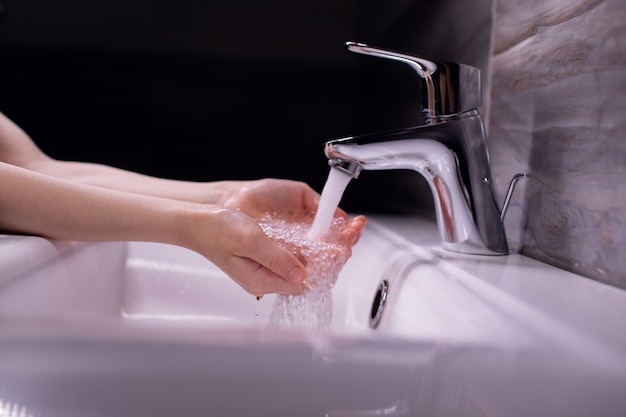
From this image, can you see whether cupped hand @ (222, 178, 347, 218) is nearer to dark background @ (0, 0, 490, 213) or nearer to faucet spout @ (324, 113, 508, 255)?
faucet spout @ (324, 113, 508, 255)

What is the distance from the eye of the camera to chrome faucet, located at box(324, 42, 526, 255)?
0.55 meters

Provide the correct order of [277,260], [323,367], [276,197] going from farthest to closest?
1. [276,197]
2. [277,260]
3. [323,367]

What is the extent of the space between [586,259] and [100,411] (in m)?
0.43

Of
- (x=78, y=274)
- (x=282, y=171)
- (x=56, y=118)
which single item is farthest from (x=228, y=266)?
(x=56, y=118)

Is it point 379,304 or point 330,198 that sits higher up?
point 330,198

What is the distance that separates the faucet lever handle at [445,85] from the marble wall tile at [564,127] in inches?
3.0

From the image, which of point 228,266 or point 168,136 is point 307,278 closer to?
point 228,266

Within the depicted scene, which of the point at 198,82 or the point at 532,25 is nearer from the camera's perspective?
the point at 532,25

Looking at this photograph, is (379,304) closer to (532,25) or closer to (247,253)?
(247,253)

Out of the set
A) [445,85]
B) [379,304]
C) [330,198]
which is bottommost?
[379,304]

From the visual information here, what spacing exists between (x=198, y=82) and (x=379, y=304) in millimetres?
880

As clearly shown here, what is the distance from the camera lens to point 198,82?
1309 mm

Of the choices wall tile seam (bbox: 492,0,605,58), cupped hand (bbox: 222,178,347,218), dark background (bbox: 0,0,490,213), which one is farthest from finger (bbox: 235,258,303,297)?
dark background (bbox: 0,0,490,213)

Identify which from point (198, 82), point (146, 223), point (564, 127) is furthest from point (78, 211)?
point (198, 82)
